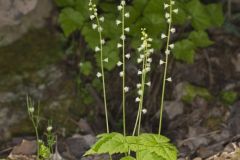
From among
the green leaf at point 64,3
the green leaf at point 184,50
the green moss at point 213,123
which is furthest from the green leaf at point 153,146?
the green leaf at point 64,3

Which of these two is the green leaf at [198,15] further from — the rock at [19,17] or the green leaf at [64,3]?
the rock at [19,17]

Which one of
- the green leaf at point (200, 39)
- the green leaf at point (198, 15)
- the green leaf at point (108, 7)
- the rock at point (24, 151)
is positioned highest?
the green leaf at point (108, 7)

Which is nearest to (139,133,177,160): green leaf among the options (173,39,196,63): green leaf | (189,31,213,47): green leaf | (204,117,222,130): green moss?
(204,117,222,130): green moss

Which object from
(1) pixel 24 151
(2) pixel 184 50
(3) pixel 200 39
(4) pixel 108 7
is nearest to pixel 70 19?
(4) pixel 108 7

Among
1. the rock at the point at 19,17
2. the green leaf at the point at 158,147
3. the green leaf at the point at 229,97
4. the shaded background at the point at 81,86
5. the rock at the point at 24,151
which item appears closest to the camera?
the green leaf at the point at 158,147

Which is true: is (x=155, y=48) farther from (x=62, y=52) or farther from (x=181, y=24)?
(x=62, y=52)

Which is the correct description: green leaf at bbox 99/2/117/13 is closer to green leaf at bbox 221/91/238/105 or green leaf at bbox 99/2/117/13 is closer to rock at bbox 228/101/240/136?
green leaf at bbox 221/91/238/105

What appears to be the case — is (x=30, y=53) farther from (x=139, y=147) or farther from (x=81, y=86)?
(x=139, y=147)
